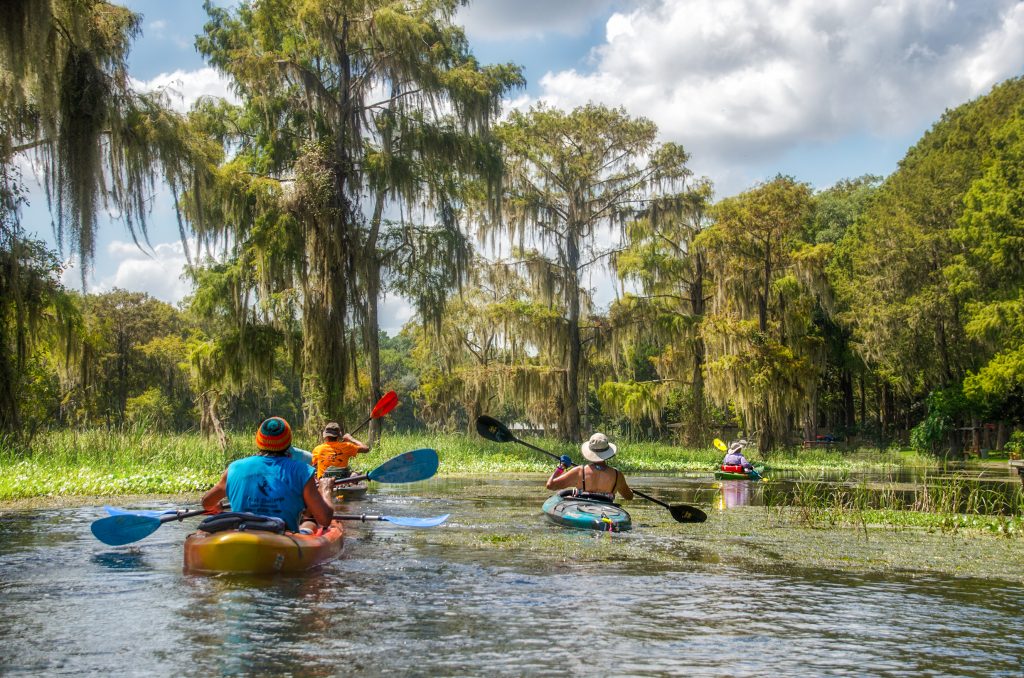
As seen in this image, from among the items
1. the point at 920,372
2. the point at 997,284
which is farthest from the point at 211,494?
the point at 920,372

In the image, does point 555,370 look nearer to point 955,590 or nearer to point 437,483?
point 437,483

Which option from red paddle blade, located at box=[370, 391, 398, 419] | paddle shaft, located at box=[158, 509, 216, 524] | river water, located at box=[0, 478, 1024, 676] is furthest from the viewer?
red paddle blade, located at box=[370, 391, 398, 419]

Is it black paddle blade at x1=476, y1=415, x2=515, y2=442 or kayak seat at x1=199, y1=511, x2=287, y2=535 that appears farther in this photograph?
black paddle blade at x1=476, y1=415, x2=515, y2=442

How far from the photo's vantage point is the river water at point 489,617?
541cm

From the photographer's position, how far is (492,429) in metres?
15.6

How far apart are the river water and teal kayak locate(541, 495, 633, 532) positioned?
134cm

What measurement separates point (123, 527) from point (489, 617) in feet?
14.4

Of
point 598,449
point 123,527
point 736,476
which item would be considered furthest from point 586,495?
point 736,476

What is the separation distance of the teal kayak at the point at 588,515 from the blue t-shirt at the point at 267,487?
13.8ft

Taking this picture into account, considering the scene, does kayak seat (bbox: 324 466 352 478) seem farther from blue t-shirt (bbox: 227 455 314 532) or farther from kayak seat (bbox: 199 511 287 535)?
kayak seat (bbox: 199 511 287 535)

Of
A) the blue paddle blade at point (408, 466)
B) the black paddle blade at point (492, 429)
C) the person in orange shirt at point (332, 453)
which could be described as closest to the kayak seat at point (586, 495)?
the blue paddle blade at point (408, 466)

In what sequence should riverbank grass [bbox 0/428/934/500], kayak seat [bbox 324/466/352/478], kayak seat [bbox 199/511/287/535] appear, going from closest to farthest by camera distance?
kayak seat [bbox 199/511/287/535]
kayak seat [bbox 324/466/352/478]
riverbank grass [bbox 0/428/934/500]

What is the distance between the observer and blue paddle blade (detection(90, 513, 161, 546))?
29.5ft

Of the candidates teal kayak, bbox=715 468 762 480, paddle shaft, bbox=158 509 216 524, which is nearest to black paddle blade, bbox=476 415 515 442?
paddle shaft, bbox=158 509 216 524
